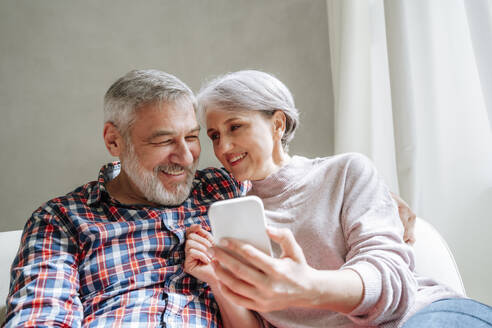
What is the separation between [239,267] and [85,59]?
1595 millimetres

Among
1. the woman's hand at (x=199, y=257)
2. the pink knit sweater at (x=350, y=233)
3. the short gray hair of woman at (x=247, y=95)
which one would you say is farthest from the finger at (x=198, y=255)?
the short gray hair of woman at (x=247, y=95)

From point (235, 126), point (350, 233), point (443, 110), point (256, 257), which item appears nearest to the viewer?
point (256, 257)

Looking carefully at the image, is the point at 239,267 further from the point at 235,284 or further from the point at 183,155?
the point at 183,155

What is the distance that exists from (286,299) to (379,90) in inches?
54.7

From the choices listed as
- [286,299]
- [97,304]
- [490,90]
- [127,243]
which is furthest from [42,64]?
[490,90]

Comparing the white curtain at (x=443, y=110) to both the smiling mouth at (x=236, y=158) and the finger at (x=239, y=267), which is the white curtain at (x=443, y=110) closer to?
the smiling mouth at (x=236, y=158)

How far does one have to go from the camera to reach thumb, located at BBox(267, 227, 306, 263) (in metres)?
0.70

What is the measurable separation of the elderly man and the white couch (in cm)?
29

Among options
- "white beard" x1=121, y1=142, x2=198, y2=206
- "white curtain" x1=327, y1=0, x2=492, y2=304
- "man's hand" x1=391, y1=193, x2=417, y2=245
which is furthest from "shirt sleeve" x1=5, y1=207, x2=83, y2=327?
"white curtain" x1=327, y1=0, x2=492, y2=304

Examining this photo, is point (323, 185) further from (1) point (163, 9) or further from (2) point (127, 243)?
(1) point (163, 9)

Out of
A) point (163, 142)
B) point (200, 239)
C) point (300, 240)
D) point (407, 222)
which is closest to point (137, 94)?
point (163, 142)

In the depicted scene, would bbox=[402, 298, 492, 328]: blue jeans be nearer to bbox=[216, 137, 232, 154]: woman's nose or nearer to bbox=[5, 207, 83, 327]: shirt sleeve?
bbox=[216, 137, 232, 154]: woman's nose

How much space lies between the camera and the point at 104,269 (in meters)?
1.16

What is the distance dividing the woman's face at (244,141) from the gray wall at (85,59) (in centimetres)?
81
